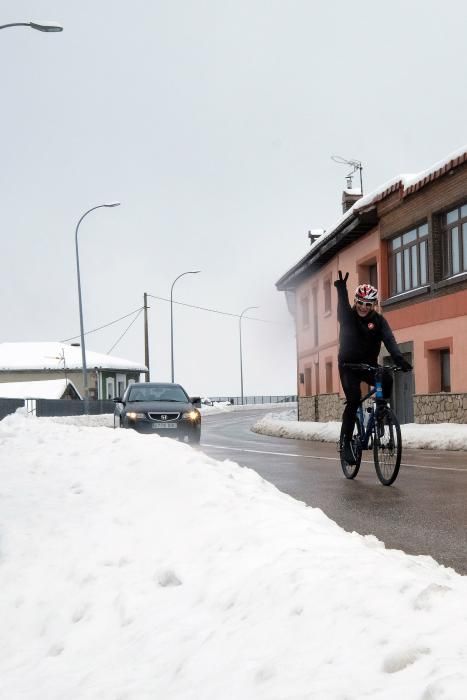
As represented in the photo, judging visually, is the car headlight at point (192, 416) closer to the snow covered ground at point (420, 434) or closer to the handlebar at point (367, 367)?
the snow covered ground at point (420, 434)

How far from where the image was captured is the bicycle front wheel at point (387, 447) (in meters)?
8.60

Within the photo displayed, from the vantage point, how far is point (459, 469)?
11.1 meters

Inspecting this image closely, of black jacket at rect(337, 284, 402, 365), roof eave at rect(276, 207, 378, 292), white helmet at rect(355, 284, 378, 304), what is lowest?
black jacket at rect(337, 284, 402, 365)

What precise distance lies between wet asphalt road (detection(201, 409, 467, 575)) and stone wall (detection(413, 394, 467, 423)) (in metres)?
7.85

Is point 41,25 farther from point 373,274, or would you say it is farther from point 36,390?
point 36,390

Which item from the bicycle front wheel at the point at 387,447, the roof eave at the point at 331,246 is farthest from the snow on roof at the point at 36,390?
the bicycle front wheel at the point at 387,447

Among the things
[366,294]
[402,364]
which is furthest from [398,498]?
[366,294]

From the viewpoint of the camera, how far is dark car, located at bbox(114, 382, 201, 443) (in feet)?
56.6

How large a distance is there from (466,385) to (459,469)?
33.4 ft

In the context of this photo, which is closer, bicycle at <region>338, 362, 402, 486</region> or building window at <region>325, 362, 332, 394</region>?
bicycle at <region>338, 362, 402, 486</region>

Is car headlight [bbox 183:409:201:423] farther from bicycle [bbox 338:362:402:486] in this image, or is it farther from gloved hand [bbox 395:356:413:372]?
gloved hand [bbox 395:356:413:372]

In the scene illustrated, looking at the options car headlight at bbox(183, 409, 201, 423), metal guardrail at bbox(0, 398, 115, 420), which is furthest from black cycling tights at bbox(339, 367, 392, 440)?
metal guardrail at bbox(0, 398, 115, 420)

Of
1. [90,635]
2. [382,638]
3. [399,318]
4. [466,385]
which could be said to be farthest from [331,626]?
[399,318]

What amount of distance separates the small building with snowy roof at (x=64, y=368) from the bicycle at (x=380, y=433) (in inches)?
2384
